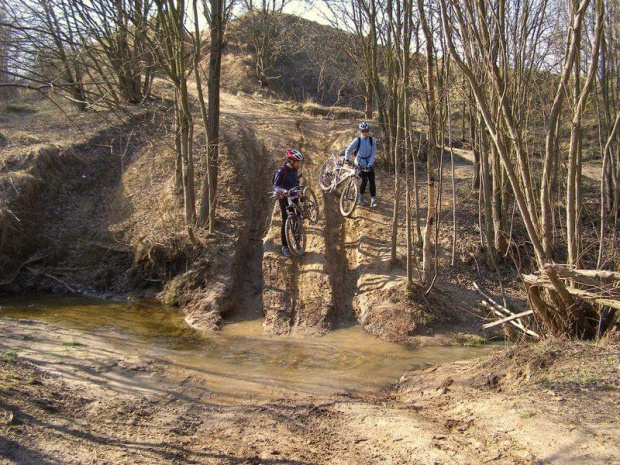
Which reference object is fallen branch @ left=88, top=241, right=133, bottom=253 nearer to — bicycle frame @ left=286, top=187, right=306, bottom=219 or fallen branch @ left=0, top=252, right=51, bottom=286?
fallen branch @ left=0, top=252, right=51, bottom=286

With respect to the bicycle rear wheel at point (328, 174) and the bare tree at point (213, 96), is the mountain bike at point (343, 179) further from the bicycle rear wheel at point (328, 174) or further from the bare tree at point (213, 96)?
the bare tree at point (213, 96)

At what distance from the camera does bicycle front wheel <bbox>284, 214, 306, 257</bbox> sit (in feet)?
37.7

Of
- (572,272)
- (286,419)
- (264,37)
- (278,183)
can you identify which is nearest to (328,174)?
(278,183)

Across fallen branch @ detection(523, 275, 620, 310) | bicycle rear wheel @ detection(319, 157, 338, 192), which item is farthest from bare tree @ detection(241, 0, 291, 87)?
fallen branch @ detection(523, 275, 620, 310)

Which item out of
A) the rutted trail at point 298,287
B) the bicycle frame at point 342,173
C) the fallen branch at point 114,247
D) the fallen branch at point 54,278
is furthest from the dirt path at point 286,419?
the bicycle frame at point 342,173

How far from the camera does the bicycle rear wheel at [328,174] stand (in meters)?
14.1

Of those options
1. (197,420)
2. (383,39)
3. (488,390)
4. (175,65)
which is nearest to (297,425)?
(197,420)

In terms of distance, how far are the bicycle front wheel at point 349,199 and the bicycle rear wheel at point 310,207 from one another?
891mm

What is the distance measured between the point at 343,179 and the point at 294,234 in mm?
2736

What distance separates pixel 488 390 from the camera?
5.84m

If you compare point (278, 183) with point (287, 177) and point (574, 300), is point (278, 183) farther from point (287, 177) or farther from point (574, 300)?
point (574, 300)

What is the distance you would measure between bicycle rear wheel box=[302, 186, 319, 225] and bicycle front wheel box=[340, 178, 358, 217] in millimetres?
891

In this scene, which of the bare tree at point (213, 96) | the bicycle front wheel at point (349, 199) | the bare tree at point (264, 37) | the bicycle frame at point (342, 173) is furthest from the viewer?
the bare tree at point (264, 37)

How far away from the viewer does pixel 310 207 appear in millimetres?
12344
